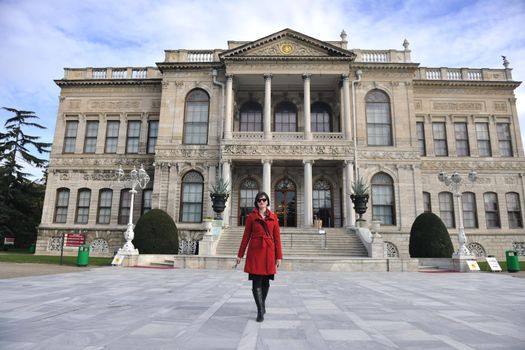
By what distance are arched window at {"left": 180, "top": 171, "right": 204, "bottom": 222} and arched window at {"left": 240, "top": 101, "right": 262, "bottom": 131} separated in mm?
5370

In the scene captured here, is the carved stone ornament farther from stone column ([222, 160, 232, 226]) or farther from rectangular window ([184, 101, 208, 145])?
stone column ([222, 160, 232, 226])

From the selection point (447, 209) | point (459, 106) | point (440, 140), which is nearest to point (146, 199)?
point (447, 209)

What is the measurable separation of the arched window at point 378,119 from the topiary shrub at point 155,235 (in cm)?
1500

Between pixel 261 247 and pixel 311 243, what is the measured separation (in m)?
14.7

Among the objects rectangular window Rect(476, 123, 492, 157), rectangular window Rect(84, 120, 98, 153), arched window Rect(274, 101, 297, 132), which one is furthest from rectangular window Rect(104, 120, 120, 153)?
rectangular window Rect(476, 123, 492, 157)

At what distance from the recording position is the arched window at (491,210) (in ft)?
83.5

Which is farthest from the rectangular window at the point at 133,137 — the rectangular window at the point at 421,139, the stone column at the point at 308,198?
the rectangular window at the point at 421,139

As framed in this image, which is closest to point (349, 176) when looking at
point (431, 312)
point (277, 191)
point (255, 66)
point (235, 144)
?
point (277, 191)

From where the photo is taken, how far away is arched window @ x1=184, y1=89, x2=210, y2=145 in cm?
2512

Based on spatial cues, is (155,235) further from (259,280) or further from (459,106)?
(459,106)

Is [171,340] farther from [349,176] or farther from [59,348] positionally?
[349,176]

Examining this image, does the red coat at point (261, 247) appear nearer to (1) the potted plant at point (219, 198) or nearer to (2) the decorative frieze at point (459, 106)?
(1) the potted plant at point (219, 198)

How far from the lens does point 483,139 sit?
26828mm

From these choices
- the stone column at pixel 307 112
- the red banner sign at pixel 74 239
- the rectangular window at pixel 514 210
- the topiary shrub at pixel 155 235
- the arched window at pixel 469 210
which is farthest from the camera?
the rectangular window at pixel 514 210
